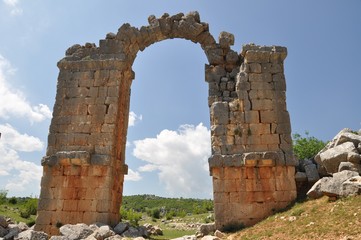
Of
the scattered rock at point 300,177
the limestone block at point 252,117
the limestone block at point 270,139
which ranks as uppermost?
the limestone block at point 252,117

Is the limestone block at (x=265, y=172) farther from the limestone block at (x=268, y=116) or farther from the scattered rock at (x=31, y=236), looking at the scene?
the scattered rock at (x=31, y=236)

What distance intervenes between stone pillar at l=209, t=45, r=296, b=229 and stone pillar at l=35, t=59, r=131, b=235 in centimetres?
318

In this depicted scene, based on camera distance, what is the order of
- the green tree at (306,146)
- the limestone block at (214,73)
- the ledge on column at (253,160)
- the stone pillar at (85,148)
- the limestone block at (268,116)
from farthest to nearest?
the green tree at (306,146)
the limestone block at (214,73)
the limestone block at (268,116)
the stone pillar at (85,148)
the ledge on column at (253,160)

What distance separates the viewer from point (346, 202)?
279 inches

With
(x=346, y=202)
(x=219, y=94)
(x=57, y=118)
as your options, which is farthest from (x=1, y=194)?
(x=346, y=202)

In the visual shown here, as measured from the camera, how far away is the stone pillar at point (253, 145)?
8.85 meters

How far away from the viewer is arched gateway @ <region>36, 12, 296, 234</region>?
29.6ft

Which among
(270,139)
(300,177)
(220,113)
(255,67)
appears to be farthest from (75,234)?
(255,67)

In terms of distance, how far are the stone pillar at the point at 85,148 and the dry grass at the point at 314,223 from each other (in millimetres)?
4053

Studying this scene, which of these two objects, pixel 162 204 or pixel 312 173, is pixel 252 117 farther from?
pixel 162 204

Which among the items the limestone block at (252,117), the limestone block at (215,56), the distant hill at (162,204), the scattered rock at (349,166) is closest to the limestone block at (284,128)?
the limestone block at (252,117)

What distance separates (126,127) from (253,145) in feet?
14.7

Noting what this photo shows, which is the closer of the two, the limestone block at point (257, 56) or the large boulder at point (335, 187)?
the large boulder at point (335, 187)

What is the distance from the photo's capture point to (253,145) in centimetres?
941
